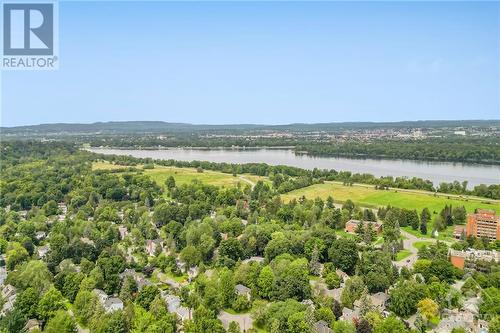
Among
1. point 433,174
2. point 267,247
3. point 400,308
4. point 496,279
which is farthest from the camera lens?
point 433,174

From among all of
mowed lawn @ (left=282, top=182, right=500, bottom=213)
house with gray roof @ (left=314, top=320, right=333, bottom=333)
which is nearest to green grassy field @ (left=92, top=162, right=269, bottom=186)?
mowed lawn @ (left=282, top=182, right=500, bottom=213)

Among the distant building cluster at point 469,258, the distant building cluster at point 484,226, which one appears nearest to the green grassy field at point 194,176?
the distant building cluster at point 484,226

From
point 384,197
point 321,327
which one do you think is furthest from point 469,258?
point 384,197

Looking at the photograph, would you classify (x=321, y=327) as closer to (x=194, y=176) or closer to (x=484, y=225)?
(x=484, y=225)

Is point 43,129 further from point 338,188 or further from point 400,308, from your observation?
point 400,308

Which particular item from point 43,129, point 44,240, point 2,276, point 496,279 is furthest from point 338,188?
point 43,129
